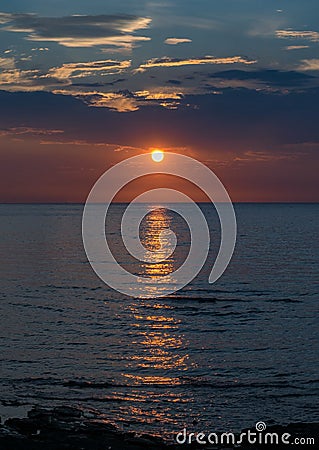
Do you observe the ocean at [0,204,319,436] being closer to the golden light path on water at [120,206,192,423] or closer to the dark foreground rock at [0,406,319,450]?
the golden light path on water at [120,206,192,423]

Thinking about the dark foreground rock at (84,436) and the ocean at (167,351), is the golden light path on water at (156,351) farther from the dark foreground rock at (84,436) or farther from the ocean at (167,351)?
the dark foreground rock at (84,436)

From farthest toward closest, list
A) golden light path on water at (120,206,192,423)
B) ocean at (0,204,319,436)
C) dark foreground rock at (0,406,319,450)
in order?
1. golden light path on water at (120,206,192,423)
2. ocean at (0,204,319,436)
3. dark foreground rock at (0,406,319,450)

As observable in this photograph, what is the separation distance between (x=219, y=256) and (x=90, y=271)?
2409 centimetres

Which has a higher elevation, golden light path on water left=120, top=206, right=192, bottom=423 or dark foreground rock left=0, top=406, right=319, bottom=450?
golden light path on water left=120, top=206, right=192, bottom=423

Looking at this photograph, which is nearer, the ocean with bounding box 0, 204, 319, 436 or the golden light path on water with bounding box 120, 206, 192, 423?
the ocean with bounding box 0, 204, 319, 436

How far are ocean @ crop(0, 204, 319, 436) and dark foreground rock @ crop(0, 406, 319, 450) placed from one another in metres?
1.40

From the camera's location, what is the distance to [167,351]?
31.2 m

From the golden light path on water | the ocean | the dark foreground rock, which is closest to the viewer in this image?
the dark foreground rock

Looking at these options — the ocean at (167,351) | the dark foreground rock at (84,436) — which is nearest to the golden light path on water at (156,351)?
the ocean at (167,351)

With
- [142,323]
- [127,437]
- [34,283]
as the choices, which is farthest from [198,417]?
[34,283]

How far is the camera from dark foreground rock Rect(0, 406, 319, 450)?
18.0m

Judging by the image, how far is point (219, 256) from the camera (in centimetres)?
8375

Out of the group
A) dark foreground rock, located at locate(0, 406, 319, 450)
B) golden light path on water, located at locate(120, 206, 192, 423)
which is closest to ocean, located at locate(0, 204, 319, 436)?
golden light path on water, located at locate(120, 206, 192, 423)

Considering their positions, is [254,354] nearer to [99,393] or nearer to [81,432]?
[99,393]
